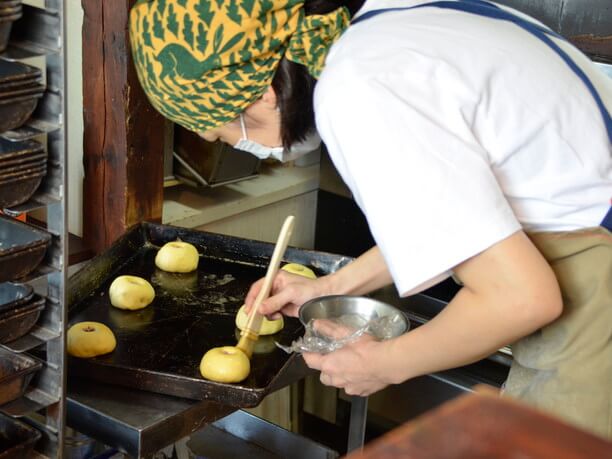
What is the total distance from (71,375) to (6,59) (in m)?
0.77

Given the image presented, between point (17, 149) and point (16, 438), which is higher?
point (17, 149)

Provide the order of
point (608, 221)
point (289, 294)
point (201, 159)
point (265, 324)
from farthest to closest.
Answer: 1. point (201, 159)
2. point (265, 324)
3. point (289, 294)
4. point (608, 221)

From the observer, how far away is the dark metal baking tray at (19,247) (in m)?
1.29

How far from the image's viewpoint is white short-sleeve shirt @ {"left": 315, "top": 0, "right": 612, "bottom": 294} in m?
1.13

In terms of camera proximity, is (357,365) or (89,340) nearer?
(357,365)

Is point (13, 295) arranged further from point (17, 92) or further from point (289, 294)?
point (289, 294)

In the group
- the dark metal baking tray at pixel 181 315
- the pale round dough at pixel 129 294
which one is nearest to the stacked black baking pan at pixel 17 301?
the dark metal baking tray at pixel 181 315

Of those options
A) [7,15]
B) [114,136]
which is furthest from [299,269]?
[7,15]

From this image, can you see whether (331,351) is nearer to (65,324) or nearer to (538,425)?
(65,324)

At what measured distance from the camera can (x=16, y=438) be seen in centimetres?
150

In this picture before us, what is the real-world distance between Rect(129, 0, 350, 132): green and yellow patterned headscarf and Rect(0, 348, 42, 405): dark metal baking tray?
49cm

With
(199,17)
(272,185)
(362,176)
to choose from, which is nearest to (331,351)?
(362,176)

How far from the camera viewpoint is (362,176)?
1167 millimetres

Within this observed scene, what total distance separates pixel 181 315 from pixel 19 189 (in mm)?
833
